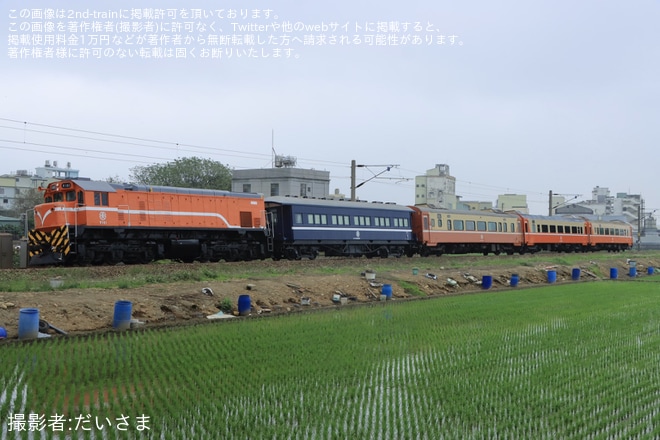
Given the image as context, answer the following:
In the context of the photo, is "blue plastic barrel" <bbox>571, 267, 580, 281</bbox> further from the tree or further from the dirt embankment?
the tree

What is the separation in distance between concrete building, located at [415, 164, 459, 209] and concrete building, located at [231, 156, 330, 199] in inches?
1383

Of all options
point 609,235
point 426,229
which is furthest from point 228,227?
point 609,235

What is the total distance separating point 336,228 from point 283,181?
4381cm

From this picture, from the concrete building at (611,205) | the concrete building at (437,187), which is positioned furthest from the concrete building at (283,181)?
the concrete building at (611,205)

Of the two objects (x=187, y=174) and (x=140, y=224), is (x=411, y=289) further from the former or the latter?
(x=187, y=174)

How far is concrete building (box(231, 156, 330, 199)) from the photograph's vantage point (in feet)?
265

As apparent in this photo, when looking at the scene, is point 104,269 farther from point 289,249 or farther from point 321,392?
point 321,392

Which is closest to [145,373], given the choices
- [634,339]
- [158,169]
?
[634,339]

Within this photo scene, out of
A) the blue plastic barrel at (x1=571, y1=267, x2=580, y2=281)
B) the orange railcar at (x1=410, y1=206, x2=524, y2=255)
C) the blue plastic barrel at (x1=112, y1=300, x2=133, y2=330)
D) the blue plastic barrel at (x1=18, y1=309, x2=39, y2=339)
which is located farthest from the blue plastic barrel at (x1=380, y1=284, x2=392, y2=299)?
the orange railcar at (x1=410, y1=206, x2=524, y2=255)

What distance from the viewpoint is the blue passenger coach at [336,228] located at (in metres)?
35.6

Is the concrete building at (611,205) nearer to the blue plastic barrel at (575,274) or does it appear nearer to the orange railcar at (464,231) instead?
the orange railcar at (464,231)

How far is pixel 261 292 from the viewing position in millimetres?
21094

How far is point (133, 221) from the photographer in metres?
28.0

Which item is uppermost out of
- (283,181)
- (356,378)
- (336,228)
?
(283,181)
